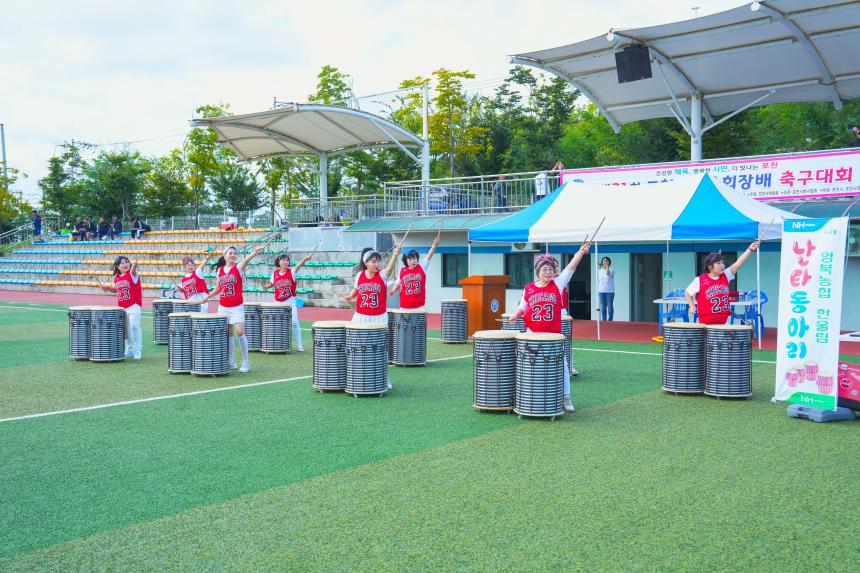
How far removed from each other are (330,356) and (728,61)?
13.7m

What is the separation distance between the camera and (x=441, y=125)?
137 feet

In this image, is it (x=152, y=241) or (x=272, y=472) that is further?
(x=152, y=241)

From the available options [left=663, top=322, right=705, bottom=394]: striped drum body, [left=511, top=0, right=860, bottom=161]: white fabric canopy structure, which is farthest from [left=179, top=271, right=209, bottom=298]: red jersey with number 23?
[left=511, top=0, right=860, bottom=161]: white fabric canopy structure

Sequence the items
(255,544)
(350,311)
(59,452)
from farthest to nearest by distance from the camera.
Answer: (350,311)
(59,452)
(255,544)

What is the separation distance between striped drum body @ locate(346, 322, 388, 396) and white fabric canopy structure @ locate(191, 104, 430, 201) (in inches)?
645

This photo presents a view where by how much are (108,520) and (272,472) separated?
144cm

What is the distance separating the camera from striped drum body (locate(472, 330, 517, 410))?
348 inches

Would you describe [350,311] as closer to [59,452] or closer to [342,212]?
[342,212]

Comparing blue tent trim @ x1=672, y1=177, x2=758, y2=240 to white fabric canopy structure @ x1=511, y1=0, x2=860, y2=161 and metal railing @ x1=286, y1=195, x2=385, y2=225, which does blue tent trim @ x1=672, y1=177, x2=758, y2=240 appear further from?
metal railing @ x1=286, y1=195, x2=385, y2=225

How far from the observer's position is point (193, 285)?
601 inches

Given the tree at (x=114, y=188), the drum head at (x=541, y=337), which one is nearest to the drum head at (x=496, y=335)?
the drum head at (x=541, y=337)

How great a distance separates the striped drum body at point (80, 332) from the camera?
13.2 m

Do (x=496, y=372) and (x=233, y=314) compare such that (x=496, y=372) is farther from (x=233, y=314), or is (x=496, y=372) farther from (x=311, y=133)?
(x=311, y=133)

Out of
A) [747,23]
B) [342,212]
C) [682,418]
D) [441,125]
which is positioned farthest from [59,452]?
[441,125]
